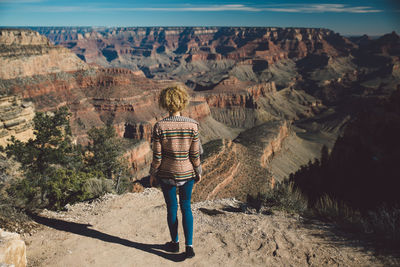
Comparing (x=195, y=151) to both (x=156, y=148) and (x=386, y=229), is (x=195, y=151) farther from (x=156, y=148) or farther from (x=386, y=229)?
(x=386, y=229)

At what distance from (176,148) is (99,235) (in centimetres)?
378

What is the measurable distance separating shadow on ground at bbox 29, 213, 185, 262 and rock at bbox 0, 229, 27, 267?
80.9 inches

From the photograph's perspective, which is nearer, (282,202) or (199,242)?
(199,242)

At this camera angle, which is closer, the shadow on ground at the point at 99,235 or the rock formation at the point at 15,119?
the shadow on ground at the point at 99,235

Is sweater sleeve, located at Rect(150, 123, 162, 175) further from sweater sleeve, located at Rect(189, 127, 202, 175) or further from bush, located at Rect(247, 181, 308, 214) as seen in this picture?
bush, located at Rect(247, 181, 308, 214)

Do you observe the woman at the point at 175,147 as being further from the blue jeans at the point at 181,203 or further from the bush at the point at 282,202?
the bush at the point at 282,202

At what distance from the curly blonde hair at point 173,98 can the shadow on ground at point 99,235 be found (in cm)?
317

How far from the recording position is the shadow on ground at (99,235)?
584 cm

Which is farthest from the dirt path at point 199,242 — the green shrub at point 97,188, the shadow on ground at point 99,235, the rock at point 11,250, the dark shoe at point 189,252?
the green shrub at point 97,188

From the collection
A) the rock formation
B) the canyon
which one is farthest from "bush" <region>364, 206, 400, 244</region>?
the rock formation

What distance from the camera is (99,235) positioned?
6949 millimetres

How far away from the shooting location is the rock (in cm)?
443

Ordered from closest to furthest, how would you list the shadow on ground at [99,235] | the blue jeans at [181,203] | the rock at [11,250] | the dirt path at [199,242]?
the rock at [11,250]
the blue jeans at [181,203]
the dirt path at [199,242]
the shadow on ground at [99,235]

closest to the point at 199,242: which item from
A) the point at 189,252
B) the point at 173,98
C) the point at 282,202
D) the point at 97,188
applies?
the point at 189,252
